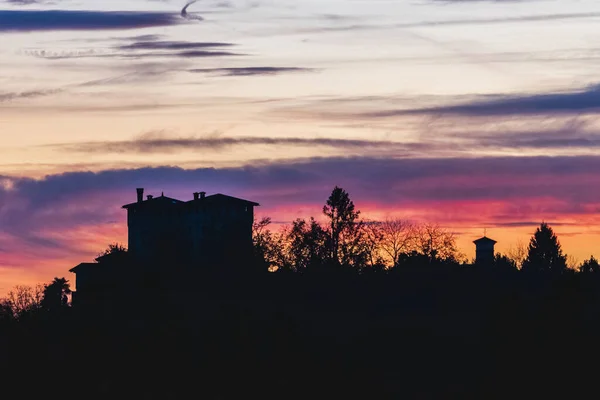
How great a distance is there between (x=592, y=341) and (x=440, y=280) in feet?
84.2

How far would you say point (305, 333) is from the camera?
7731 cm

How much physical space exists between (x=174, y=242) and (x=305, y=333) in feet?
91.5

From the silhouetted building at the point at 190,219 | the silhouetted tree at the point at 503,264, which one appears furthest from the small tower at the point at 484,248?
the silhouetted building at the point at 190,219

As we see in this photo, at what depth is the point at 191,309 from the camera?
82812mm

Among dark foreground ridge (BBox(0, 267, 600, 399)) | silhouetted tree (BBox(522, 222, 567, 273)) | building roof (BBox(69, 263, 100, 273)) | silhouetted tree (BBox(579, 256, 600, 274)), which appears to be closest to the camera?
dark foreground ridge (BBox(0, 267, 600, 399))

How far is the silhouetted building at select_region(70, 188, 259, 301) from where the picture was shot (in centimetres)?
8706

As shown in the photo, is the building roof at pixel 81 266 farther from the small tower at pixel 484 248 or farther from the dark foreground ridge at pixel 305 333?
the small tower at pixel 484 248

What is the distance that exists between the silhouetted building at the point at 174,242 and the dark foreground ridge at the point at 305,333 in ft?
1.15

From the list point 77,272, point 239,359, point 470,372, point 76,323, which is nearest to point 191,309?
point 76,323

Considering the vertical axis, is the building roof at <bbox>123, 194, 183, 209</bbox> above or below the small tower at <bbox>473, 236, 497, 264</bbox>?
above

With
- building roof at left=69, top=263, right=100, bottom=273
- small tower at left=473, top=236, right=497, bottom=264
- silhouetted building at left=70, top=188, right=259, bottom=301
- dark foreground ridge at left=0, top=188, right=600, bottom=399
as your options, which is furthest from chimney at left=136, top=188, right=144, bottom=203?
small tower at left=473, top=236, right=497, bottom=264

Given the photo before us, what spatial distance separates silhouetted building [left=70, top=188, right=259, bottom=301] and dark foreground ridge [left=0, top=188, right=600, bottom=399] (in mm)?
352

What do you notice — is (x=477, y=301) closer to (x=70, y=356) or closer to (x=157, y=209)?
(x=70, y=356)

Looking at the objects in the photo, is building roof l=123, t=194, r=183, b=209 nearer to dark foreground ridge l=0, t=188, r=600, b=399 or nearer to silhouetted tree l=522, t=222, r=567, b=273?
dark foreground ridge l=0, t=188, r=600, b=399
